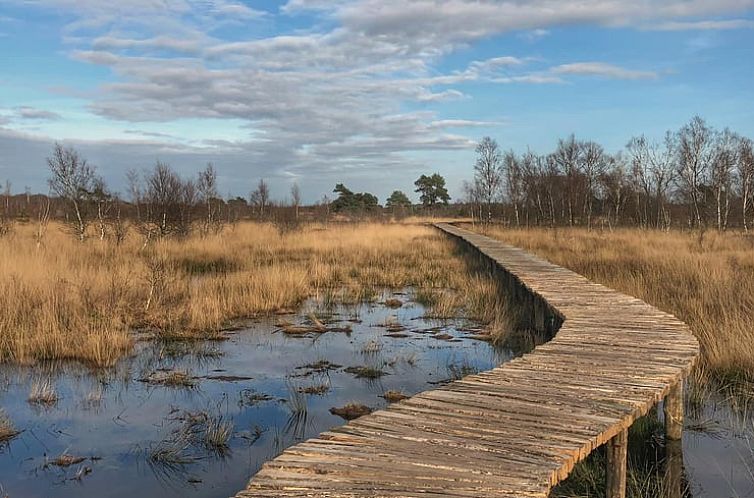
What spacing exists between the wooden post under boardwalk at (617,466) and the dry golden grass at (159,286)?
5.54 meters

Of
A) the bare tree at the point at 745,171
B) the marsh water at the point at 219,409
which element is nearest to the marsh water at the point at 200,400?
the marsh water at the point at 219,409

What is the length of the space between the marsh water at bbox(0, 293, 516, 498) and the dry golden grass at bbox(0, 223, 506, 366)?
55 centimetres

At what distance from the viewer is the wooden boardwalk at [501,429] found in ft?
8.31

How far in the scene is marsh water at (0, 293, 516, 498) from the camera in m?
4.17

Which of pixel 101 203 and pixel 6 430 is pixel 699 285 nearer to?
pixel 6 430

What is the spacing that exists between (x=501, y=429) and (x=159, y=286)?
8247mm

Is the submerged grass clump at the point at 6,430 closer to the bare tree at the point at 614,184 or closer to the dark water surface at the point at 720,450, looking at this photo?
the dark water surface at the point at 720,450

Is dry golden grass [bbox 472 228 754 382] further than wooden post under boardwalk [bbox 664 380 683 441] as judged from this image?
Yes

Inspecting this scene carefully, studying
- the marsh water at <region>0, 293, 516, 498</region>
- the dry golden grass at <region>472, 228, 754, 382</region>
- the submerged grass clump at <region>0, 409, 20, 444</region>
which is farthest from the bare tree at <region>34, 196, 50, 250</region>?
the dry golden grass at <region>472, 228, 754, 382</region>

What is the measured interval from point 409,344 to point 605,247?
1161 cm

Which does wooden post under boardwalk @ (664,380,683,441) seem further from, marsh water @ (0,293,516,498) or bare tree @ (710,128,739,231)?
bare tree @ (710,128,739,231)

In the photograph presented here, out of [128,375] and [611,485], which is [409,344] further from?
[611,485]

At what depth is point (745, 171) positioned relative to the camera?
92.5ft

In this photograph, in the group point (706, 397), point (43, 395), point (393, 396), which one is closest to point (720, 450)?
point (706, 397)
